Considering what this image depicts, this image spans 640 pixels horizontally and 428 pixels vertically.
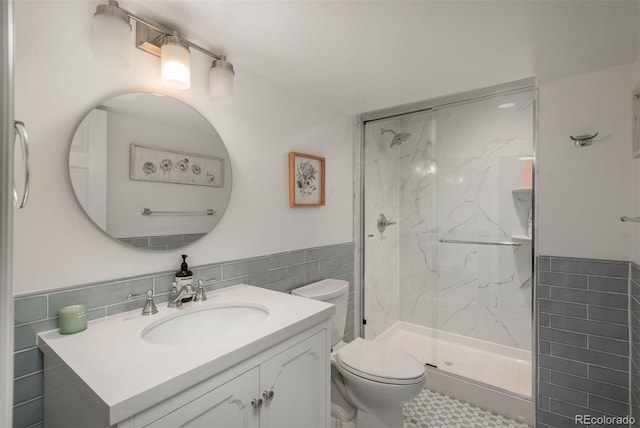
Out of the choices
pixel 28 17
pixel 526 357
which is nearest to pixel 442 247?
pixel 526 357

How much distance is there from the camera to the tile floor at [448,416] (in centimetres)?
186

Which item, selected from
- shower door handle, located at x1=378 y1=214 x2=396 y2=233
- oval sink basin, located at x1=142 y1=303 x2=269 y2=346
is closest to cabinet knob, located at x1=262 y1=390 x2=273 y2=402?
oval sink basin, located at x1=142 y1=303 x2=269 y2=346

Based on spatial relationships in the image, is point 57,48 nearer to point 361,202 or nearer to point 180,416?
point 180,416

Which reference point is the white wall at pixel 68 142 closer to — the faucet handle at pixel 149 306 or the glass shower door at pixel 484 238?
the faucet handle at pixel 149 306

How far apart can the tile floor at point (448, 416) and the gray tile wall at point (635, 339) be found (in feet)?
1.90

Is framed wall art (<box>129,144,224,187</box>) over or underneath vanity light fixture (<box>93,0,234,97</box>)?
underneath

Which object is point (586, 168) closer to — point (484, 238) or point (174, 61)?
point (484, 238)

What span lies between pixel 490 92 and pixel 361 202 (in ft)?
3.93

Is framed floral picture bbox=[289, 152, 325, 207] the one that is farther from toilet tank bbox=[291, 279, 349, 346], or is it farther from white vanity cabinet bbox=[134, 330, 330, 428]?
white vanity cabinet bbox=[134, 330, 330, 428]

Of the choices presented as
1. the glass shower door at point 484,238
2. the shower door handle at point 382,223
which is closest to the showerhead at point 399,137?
the glass shower door at point 484,238

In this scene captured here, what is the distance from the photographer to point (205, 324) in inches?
51.6

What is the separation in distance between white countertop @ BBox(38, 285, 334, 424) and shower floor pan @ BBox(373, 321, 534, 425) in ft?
4.96

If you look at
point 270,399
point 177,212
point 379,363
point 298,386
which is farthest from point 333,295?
point 177,212

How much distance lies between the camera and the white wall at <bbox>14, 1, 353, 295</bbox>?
983 mm
